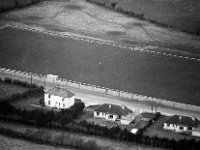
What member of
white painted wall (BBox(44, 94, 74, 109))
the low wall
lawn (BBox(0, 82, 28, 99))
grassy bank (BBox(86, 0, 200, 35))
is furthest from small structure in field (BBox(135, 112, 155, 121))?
grassy bank (BBox(86, 0, 200, 35))

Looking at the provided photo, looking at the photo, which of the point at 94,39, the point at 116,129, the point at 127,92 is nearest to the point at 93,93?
the point at 127,92

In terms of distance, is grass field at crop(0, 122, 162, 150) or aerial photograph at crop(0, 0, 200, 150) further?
aerial photograph at crop(0, 0, 200, 150)

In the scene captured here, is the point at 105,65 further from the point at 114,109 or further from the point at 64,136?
the point at 64,136

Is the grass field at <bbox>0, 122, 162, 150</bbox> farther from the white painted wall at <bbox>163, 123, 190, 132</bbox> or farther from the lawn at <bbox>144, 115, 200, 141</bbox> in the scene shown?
the white painted wall at <bbox>163, 123, 190, 132</bbox>

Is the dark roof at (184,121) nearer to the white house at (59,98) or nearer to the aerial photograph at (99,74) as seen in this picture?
the aerial photograph at (99,74)

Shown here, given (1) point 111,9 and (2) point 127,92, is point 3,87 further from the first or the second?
(1) point 111,9

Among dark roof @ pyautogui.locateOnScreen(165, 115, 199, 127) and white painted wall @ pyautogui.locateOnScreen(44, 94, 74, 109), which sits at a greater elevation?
dark roof @ pyautogui.locateOnScreen(165, 115, 199, 127)

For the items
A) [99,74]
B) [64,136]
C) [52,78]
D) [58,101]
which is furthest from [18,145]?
[99,74]
